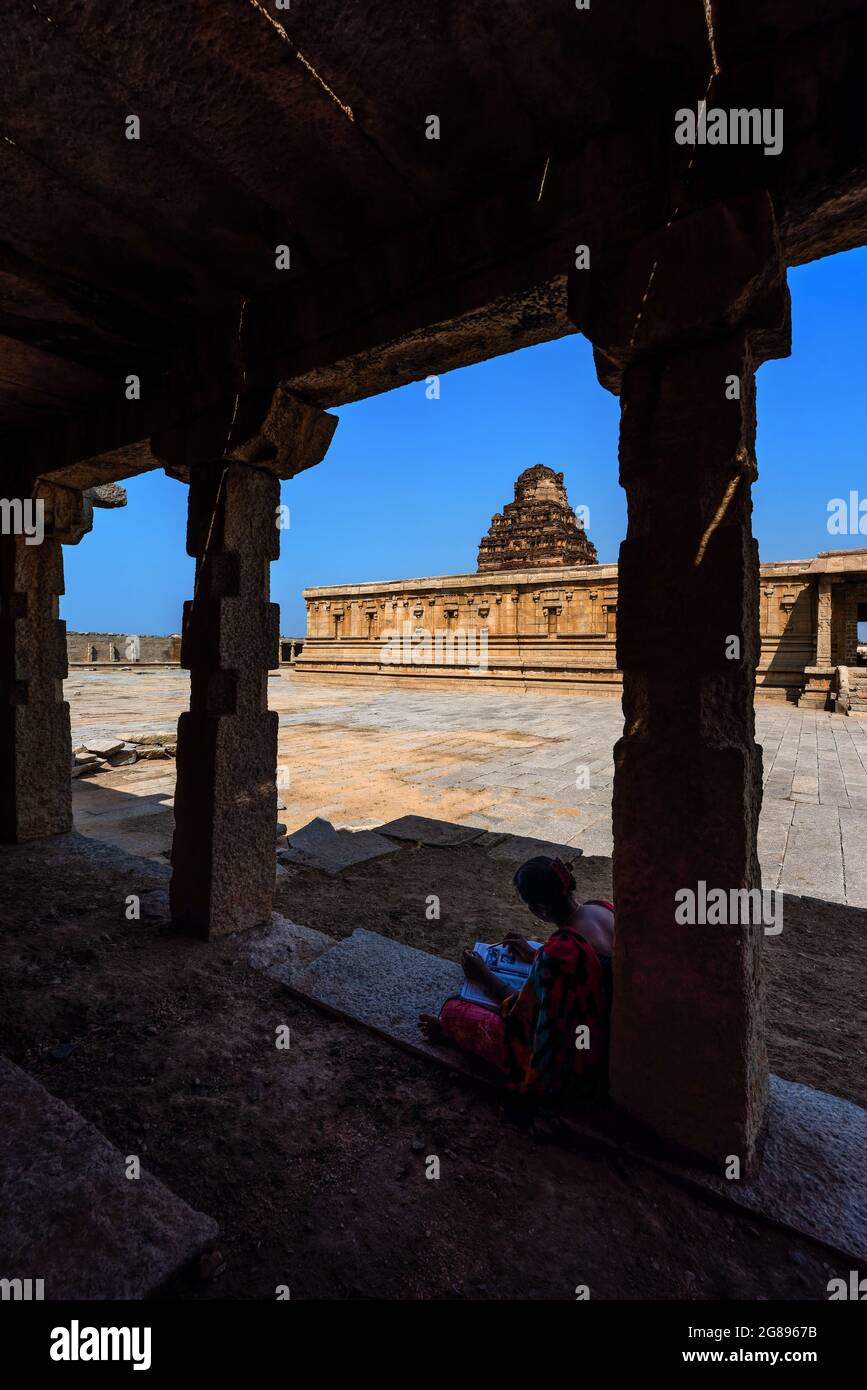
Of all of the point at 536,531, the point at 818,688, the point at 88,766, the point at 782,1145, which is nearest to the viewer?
the point at 782,1145

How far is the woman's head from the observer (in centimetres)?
247

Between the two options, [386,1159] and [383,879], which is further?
[383,879]

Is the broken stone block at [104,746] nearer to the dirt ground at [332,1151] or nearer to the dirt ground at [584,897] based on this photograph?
the dirt ground at [584,897]

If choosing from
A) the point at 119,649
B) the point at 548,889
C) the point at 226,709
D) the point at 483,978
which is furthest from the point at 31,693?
the point at 119,649

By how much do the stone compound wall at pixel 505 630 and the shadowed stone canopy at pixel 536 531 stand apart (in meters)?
8.09

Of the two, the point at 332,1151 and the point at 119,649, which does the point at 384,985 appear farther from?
the point at 119,649

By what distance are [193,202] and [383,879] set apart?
13.9 ft

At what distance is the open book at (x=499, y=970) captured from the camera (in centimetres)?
253

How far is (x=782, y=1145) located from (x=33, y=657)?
5.65 meters

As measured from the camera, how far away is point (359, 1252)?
1.65 m

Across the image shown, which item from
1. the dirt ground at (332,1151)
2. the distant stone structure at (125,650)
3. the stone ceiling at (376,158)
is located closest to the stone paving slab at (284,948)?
the dirt ground at (332,1151)

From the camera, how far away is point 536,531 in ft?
106
